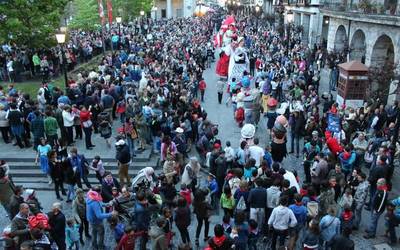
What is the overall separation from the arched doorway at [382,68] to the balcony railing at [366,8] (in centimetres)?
155

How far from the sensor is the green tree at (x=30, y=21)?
830 inches

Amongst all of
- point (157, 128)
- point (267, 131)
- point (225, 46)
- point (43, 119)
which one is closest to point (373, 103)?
point (267, 131)

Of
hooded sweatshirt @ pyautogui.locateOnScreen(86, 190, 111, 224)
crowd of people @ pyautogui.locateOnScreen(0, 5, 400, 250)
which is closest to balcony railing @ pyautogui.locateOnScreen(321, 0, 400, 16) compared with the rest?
crowd of people @ pyautogui.locateOnScreen(0, 5, 400, 250)

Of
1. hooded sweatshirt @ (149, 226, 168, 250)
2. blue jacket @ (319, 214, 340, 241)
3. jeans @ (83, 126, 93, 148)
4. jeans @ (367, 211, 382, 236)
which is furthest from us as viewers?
jeans @ (83, 126, 93, 148)

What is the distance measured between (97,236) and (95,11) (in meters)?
33.8

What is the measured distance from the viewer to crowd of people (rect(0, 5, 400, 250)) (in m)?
7.93

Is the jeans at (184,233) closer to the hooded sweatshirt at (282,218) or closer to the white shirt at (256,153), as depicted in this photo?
the hooded sweatshirt at (282,218)

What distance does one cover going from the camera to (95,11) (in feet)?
127

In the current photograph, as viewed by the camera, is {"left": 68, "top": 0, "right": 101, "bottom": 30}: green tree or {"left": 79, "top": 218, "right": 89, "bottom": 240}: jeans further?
{"left": 68, "top": 0, "right": 101, "bottom": 30}: green tree

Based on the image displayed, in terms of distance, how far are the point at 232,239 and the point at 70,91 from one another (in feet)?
32.9

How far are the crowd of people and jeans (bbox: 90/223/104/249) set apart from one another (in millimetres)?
26

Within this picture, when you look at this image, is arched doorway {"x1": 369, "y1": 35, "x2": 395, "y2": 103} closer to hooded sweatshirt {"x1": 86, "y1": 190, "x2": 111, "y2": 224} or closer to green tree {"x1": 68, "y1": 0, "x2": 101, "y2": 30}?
hooded sweatshirt {"x1": 86, "y1": 190, "x2": 111, "y2": 224}

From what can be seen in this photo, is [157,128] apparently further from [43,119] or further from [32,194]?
[32,194]

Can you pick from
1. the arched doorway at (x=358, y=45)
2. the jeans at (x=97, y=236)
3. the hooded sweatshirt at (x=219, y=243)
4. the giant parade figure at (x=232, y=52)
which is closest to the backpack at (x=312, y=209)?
the hooded sweatshirt at (x=219, y=243)
